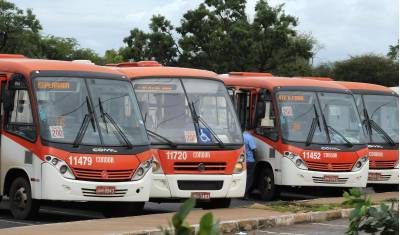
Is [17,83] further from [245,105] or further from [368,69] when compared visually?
[368,69]

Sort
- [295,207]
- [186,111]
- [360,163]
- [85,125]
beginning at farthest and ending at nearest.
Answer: [360,163] → [186,111] → [295,207] → [85,125]

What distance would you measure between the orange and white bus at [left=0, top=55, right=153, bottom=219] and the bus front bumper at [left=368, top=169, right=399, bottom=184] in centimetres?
712

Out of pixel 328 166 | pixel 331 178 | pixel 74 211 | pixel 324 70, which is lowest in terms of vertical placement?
pixel 74 211

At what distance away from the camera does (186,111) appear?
615 inches

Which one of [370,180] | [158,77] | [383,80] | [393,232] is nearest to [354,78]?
[383,80]

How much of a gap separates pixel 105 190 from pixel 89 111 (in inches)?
49.1

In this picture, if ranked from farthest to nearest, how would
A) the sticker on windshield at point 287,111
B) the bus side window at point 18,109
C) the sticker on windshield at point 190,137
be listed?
the sticker on windshield at point 287,111
the sticker on windshield at point 190,137
the bus side window at point 18,109

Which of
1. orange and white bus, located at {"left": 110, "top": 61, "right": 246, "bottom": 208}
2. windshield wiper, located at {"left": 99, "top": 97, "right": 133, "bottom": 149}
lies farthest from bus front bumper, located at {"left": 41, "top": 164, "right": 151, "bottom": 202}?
orange and white bus, located at {"left": 110, "top": 61, "right": 246, "bottom": 208}

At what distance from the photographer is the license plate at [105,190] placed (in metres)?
13.6

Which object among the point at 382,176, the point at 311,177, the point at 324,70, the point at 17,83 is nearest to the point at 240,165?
the point at 311,177

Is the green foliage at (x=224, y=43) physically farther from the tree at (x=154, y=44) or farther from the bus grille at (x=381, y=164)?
the bus grille at (x=381, y=164)

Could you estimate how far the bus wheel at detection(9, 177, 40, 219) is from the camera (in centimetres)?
1388

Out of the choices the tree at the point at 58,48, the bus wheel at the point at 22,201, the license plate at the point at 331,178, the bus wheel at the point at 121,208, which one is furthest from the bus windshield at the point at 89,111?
the tree at the point at 58,48

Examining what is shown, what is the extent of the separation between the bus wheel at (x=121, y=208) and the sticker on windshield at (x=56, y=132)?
5.10ft
